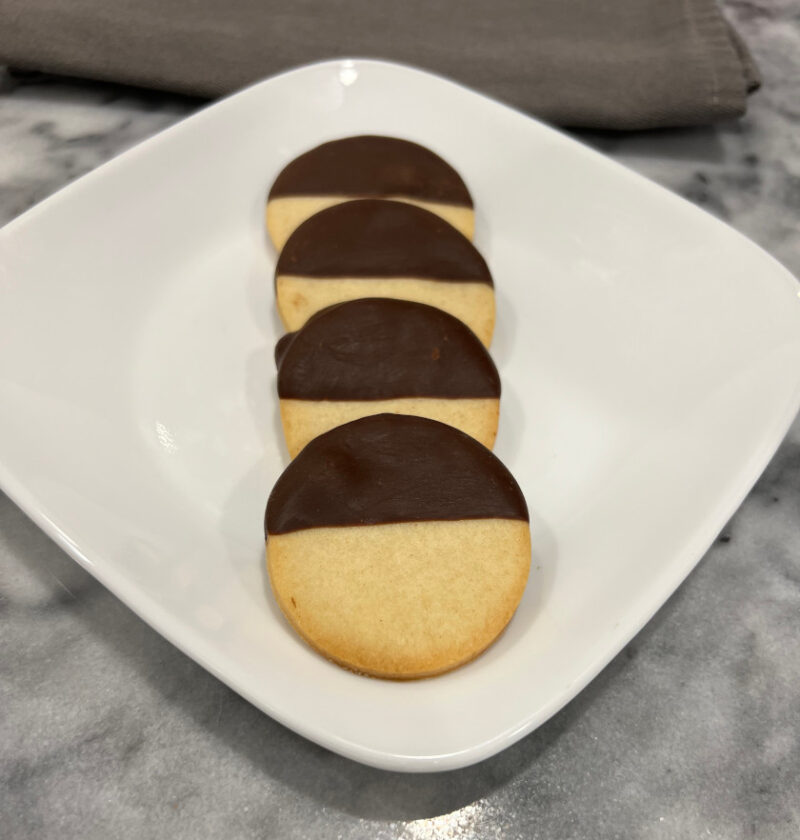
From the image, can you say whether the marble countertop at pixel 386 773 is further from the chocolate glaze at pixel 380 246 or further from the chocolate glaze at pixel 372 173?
the chocolate glaze at pixel 372 173

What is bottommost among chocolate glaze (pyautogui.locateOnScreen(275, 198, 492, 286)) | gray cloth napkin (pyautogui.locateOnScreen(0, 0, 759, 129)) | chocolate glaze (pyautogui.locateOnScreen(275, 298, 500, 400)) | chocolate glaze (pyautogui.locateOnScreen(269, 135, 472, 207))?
chocolate glaze (pyautogui.locateOnScreen(275, 298, 500, 400))

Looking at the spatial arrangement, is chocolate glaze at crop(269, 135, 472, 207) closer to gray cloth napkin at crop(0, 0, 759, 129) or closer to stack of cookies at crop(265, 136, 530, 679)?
stack of cookies at crop(265, 136, 530, 679)

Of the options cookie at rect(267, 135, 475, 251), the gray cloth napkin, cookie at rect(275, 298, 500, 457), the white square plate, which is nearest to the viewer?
the white square plate

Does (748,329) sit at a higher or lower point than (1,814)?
higher

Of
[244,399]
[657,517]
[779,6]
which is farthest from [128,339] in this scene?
[779,6]

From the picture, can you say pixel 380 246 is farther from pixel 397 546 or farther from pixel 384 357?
pixel 397 546

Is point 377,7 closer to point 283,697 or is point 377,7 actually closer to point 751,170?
point 751,170

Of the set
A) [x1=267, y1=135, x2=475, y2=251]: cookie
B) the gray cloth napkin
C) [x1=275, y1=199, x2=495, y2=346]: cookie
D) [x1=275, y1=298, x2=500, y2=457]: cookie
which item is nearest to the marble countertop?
[x1=275, y1=298, x2=500, y2=457]: cookie

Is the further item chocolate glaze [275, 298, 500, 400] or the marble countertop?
chocolate glaze [275, 298, 500, 400]
